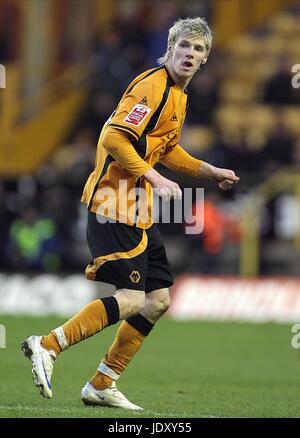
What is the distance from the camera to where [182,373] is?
10.2m

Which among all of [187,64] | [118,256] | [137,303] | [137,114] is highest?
[187,64]

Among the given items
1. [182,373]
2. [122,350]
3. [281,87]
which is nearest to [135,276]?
[122,350]

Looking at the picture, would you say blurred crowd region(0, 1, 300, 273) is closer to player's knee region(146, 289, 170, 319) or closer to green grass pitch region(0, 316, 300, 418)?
green grass pitch region(0, 316, 300, 418)

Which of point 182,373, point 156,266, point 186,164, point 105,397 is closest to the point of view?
point 105,397

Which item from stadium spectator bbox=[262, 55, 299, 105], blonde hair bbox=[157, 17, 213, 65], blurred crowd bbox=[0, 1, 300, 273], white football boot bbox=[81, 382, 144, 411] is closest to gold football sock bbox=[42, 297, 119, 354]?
white football boot bbox=[81, 382, 144, 411]

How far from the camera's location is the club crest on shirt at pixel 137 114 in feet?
23.4

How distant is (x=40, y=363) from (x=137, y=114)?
1.62 meters

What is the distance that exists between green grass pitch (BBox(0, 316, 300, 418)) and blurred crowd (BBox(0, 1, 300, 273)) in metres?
2.15

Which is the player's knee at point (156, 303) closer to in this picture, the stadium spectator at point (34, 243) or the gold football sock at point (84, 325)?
the gold football sock at point (84, 325)

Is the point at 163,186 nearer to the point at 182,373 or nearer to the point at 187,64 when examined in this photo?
the point at 187,64

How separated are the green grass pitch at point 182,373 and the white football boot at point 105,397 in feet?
0.38
